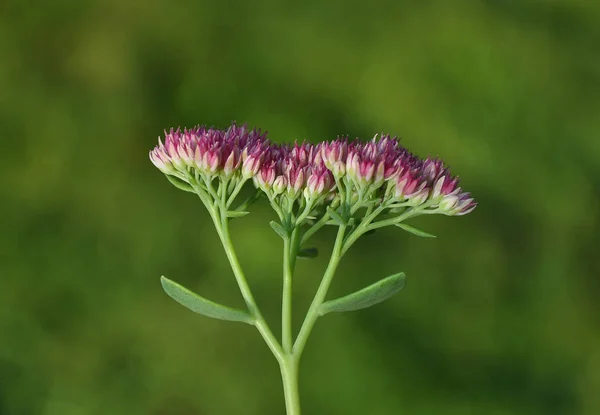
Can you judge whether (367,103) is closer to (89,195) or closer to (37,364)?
(89,195)

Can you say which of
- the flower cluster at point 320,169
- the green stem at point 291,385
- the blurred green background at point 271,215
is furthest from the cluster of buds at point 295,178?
the blurred green background at point 271,215

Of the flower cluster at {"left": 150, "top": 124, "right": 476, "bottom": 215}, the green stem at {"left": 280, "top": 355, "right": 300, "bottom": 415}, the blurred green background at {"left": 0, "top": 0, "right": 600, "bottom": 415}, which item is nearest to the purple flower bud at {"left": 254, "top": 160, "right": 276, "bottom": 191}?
the flower cluster at {"left": 150, "top": 124, "right": 476, "bottom": 215}

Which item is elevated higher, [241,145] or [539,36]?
[539,36]

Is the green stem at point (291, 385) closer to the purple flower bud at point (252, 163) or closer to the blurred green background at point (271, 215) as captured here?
the purple flower bud at point (252, 163)

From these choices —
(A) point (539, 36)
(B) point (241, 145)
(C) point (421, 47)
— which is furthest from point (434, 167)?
(A) point (539, 36)

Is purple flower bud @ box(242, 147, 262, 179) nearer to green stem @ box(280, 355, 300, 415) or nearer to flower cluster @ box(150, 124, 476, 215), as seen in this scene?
flower cluster @ box(150, 124, 476, 215)
